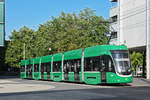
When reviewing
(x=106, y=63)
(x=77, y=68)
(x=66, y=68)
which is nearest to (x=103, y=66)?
(x=106, y=63)

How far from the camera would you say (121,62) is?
23203 mm

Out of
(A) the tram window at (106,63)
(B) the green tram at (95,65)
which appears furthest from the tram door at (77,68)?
(A) the tram window at (106,63)

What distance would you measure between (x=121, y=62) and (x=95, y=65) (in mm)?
2348

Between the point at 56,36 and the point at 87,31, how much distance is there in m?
5.49

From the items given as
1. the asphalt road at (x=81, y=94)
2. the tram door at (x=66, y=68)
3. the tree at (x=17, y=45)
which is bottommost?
the asphalt road at (x=81, y=94)

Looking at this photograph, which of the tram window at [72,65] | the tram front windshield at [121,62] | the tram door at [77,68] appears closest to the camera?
the tram front windshield at [121,62]

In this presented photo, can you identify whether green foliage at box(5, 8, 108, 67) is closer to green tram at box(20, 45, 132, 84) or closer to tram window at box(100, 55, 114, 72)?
green tram at box(20, 45, 132, 84)

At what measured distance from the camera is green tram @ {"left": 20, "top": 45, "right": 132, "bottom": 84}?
23031 millimetres

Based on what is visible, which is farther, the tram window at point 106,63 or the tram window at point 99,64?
the tram window at point 99,64

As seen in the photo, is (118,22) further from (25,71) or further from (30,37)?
(30,37)

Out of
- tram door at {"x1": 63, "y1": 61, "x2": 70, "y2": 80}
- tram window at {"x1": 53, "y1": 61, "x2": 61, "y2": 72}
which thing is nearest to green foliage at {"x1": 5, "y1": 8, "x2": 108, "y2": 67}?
tram window at {"x1": 53, "y1": 61, "x2": 61, "y2": 72}

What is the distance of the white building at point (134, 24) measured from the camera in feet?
133

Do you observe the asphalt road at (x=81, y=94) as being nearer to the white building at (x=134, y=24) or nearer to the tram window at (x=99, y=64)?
the tram window at (x=99, y=64)

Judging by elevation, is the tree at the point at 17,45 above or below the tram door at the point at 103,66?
above
